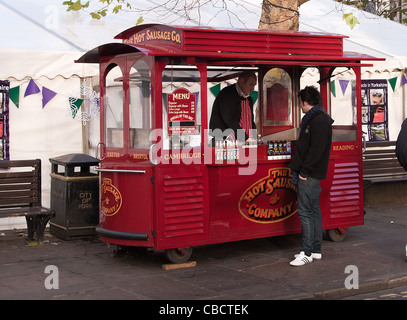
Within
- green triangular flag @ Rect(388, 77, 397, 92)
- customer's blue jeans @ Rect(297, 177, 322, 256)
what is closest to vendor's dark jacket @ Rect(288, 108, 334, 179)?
customer's blue jeans @ Rect(297, 177, 322, 256)

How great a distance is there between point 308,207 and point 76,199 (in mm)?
3034

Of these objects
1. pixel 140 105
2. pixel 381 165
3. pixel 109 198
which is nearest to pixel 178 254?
pixel 109 198

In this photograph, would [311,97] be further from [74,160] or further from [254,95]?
[74,160]

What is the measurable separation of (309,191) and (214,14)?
589 centimetres

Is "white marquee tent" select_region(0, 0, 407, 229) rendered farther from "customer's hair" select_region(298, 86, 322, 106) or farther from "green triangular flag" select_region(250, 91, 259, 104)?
"customer's hair" select_region(298, 86, 322, 106)

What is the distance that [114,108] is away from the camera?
25.4 ft

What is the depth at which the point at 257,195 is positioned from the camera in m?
7.79

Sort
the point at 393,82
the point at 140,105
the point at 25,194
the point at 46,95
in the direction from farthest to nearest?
the point at 393,82
the point at 46,95
the point at 25,194
the point at 140,105

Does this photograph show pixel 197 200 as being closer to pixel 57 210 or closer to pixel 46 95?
pixel 57 210

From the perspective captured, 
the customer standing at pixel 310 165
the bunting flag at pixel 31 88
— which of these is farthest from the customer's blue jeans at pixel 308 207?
the bunting flag at pixel 31 88

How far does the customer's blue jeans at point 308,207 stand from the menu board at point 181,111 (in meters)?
1.35

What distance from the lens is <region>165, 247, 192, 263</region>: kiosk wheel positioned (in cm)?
739

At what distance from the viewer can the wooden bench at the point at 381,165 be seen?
11.7 meters
